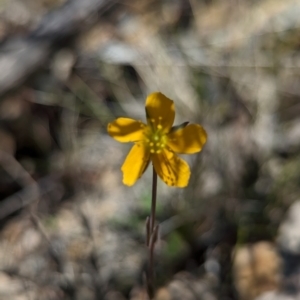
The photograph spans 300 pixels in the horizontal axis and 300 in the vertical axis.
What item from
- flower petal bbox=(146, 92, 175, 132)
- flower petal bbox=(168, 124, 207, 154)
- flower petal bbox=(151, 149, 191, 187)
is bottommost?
flower petal bbox=(151, 149, 191, 187)

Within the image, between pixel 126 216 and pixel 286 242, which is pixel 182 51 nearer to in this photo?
pixel 126 216

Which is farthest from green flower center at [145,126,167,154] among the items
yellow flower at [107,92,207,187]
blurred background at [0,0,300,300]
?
blurred background at [0,0,300,300]

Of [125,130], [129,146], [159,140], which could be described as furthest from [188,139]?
[129,146]

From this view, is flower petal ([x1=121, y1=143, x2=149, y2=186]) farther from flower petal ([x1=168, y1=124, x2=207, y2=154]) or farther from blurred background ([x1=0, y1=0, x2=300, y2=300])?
blurred background ([x1=0, y1=0, x2=300, y2=300])

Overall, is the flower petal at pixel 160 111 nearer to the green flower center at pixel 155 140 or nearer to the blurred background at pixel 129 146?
the green flower center at pixel 155 140

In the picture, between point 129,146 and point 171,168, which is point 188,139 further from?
point 129,146

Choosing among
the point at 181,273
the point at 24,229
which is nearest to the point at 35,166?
the point at 24,229

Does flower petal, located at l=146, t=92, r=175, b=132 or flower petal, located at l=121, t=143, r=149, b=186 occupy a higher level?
flower petal, located at l=146, t=92, r=175, b=132
